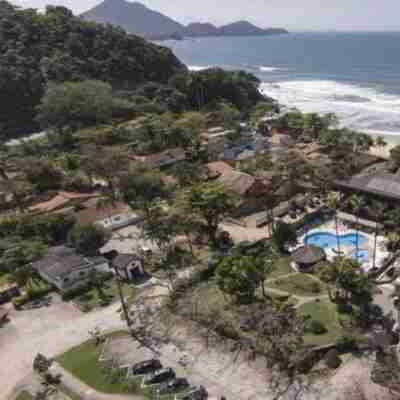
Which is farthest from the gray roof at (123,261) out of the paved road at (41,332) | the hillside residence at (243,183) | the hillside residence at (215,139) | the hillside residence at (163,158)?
the hillside residence at (215,139)

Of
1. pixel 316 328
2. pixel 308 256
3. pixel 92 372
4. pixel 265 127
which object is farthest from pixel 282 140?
pixel 92 372

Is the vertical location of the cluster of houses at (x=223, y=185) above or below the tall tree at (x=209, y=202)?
below

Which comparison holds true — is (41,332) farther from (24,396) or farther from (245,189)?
(245,189)

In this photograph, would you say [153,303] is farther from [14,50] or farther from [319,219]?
[14,50]

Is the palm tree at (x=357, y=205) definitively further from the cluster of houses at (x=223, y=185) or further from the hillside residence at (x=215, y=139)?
→ the hillside residence at (x=215, y=139)

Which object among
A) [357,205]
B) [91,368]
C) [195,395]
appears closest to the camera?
[195,395]

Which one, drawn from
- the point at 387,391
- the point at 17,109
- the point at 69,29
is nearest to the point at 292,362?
the point at 387,391
